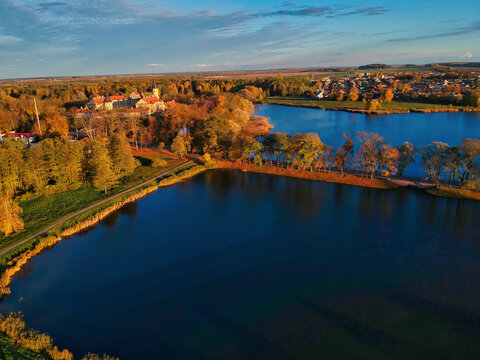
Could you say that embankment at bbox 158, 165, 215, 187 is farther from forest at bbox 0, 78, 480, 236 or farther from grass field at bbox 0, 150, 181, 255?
forest at bbox 0, 78, 480, 236

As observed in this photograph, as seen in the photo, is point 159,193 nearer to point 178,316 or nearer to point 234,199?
point 234,199

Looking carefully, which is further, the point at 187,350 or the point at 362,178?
the point at 362,178

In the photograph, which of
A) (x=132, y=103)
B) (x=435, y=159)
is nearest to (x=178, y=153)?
(x=435, y=159)

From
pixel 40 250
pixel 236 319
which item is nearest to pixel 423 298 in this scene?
pixel 236 319

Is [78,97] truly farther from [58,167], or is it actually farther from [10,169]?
[10,169]

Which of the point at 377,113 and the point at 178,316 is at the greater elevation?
the point at 377,113

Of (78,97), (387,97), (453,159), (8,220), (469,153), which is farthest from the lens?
(387,97)

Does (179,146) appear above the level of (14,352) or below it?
above
